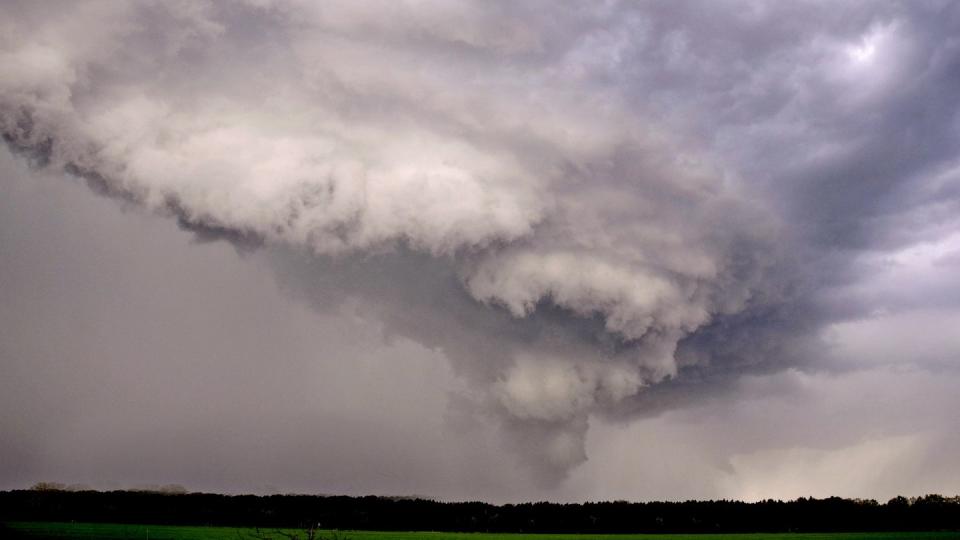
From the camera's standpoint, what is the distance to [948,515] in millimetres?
116125

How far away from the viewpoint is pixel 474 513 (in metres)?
153

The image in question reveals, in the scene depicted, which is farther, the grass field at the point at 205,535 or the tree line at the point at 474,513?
the tree line at the point at 474,513

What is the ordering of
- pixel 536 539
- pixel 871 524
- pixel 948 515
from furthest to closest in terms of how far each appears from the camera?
1. pixel 871 524
2. pixel 948 515
3. pixel 536 539

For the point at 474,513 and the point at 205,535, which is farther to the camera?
the point at 474,513

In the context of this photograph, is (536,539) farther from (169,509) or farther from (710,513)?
(169,509)

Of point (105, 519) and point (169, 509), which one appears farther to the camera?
point (169, 509)

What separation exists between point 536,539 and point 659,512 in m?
59.5

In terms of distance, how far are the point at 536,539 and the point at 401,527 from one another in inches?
2024

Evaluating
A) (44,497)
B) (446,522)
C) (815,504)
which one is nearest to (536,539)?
Answer: (446,522)

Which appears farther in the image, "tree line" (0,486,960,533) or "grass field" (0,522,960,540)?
"tree line" (0,486,960,533)

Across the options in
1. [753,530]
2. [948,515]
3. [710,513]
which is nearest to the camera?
[948,515]

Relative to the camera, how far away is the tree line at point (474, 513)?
13675 centimetres

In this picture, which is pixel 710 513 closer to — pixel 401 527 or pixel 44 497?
pixel 401 527

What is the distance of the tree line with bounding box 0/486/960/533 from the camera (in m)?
137
